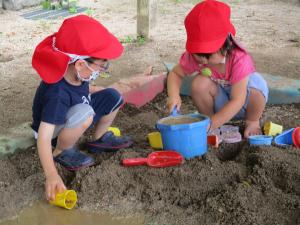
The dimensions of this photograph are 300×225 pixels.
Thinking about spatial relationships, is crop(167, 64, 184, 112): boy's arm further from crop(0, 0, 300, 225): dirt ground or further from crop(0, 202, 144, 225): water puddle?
crop(0, 202, 144, 225): water puddle

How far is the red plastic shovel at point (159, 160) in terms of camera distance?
6.68ft

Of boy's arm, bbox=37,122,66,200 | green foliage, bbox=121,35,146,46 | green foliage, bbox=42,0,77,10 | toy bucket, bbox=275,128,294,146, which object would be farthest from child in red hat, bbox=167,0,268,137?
green foliage, bbox=42,0,77,10

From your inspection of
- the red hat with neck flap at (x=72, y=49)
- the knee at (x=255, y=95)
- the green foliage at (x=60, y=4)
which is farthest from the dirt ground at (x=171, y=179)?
the green foliage at (x=60, y=4)

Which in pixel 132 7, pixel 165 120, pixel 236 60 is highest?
pixel 236 60

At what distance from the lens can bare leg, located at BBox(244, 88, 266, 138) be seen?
230 centimetres

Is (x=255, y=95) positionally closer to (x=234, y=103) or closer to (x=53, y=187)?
(x=234, y=103)

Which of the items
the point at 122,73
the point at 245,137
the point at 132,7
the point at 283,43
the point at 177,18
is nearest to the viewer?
the point at 245,137

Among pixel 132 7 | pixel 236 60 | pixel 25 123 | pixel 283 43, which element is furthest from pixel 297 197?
pixel 132 7

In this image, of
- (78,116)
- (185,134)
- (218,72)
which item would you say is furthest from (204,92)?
(78,116)

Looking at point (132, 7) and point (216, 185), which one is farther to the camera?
point (132, 7)

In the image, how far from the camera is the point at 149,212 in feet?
5.81

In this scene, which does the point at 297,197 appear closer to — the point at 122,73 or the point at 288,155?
the point at 288,155

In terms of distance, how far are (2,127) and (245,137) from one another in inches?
50.4

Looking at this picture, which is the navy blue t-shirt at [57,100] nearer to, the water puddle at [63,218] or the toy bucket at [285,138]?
the water puddle at [63,218]
